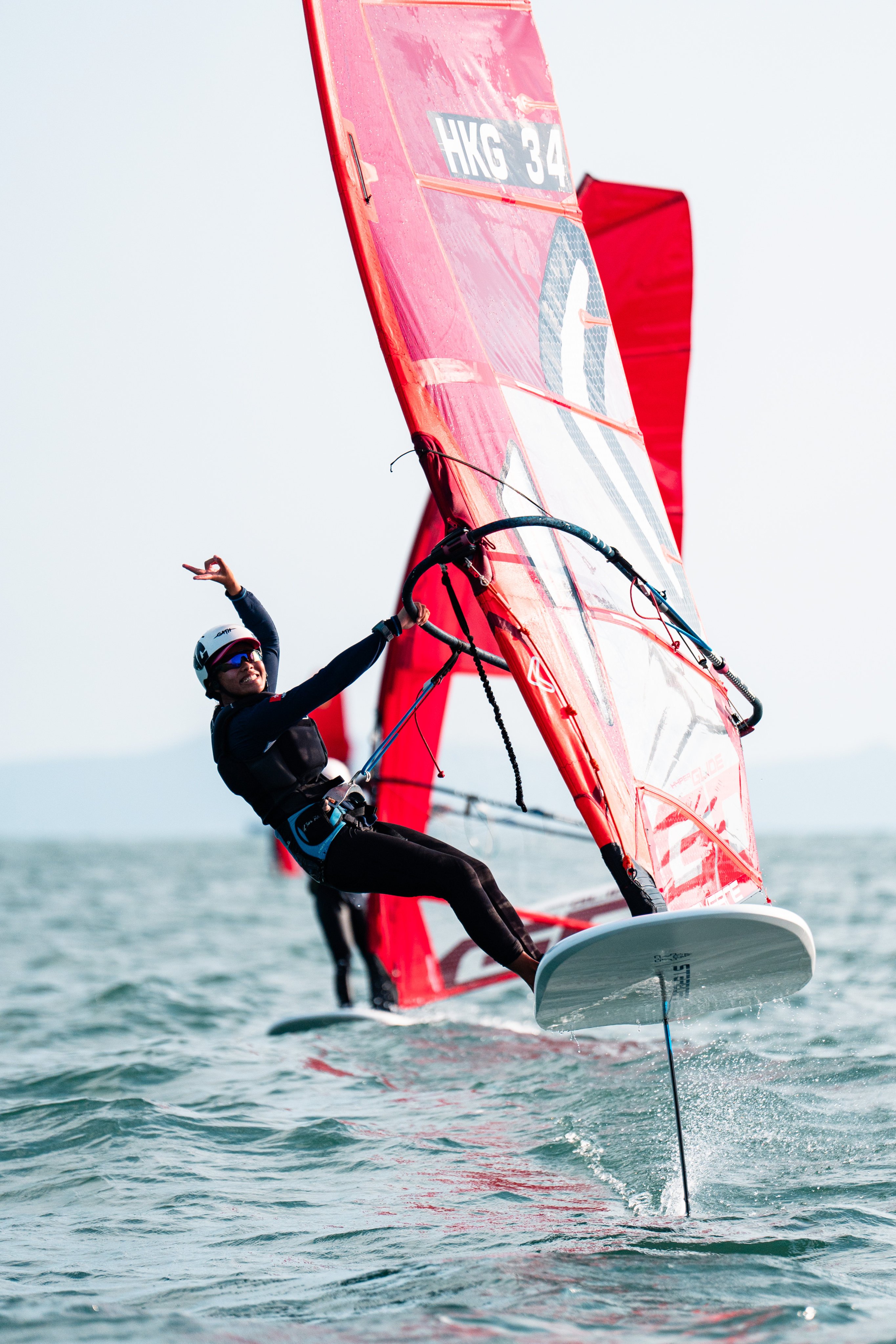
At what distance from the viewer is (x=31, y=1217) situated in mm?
4461

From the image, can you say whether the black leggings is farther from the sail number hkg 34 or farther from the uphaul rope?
the sail number hkg 34

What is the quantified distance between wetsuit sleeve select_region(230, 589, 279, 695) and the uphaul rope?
749mm

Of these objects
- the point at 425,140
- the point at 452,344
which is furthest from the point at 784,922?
the point at 425,140

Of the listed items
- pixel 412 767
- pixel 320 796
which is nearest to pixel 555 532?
pixel 320 796

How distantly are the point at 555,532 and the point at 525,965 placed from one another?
1586 mm

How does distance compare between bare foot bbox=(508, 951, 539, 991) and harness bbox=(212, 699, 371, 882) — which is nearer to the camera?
bare foot bbox=(508, 951, 539, 991)

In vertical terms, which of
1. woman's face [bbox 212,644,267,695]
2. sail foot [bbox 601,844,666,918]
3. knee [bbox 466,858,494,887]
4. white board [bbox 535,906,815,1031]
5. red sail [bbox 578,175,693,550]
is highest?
red sail [bbox 578,175,693,550]

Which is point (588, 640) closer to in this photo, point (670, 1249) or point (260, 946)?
point (670, 1249)

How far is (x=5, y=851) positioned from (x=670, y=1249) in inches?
3155

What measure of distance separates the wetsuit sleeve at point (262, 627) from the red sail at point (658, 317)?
2.54 m

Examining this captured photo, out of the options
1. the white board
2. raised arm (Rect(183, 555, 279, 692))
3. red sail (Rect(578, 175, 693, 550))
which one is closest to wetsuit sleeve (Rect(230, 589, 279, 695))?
raised arm (Rect(183, 555, 279, 692))

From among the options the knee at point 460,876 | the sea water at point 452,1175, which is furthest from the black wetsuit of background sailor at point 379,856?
the sea water at point 452,1175

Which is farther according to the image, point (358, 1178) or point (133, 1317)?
point (358, 1178)

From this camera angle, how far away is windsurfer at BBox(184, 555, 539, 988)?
422 centimetres
